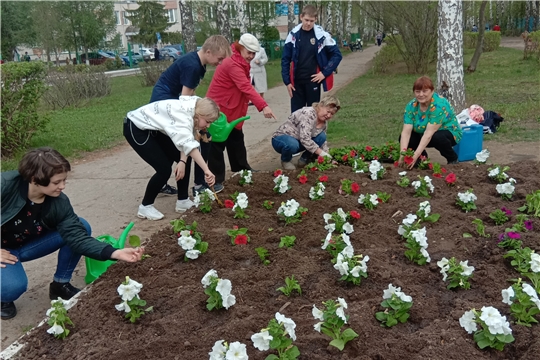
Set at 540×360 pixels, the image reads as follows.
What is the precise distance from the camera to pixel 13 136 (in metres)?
7.31

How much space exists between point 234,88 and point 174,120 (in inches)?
54.9

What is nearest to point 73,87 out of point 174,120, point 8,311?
point 174,120

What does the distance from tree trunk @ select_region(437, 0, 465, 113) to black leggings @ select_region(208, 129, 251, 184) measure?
4.12m

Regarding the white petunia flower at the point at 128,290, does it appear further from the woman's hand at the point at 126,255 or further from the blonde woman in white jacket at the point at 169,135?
the blonde woman in white jacket at the point at 169,135

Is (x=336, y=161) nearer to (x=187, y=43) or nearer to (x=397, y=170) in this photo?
(x=397, y=170)

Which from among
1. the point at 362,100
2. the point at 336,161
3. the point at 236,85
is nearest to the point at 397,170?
the point at 336,161

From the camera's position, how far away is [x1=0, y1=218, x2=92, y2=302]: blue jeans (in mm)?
3010

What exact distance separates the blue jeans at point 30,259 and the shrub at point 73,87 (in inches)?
451

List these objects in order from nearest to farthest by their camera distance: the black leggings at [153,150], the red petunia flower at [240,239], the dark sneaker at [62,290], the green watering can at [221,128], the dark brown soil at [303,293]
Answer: the dark brown soil at [303,293]
the dark sneaker at [62,290]
the red petunia flower at [240,239]
the black leggings at [153,150]
the green watering can at [221,128]

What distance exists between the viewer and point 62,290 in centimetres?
329

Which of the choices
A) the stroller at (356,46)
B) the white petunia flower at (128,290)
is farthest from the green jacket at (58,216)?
the stroller at (356,46)

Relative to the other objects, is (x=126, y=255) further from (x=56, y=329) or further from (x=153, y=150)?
(x=153, y=150)

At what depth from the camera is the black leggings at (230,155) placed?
17.4 feet

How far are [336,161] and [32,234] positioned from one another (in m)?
3.37
